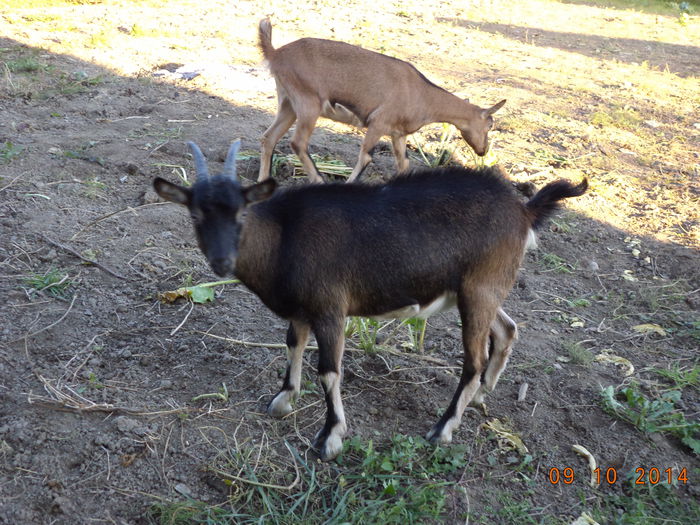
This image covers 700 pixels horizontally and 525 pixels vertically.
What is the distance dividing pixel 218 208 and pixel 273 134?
3.71 meters

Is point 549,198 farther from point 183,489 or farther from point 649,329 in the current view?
point 183,489

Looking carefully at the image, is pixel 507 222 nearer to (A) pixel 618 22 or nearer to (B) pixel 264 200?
(B) pixel 264 200

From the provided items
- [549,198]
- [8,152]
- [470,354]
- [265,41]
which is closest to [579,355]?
[470,354]

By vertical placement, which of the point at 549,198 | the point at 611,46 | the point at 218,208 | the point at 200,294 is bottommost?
the point at 611,46

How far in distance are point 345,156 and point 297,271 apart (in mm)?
4205

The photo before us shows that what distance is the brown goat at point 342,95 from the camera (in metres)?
6.85

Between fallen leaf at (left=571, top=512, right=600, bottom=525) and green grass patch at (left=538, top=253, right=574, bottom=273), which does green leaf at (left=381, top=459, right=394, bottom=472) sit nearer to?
fallen leaf at (left=571, top=512, right=600, bottom=525)

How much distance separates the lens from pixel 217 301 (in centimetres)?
496

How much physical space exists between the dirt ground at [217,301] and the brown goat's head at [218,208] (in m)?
1.05

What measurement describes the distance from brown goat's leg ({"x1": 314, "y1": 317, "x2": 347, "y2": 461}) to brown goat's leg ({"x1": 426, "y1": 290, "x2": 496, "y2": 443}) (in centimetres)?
55

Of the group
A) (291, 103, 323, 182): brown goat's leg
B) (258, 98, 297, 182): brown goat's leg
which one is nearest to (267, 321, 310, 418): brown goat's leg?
(291, 103, 323, 182): brown goat's leg

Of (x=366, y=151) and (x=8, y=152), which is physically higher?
(x=8, y=152)

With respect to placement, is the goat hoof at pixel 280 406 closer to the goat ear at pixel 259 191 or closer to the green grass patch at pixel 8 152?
the goat ear at pixel 259 191

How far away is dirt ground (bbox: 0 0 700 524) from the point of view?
11.8 feet
